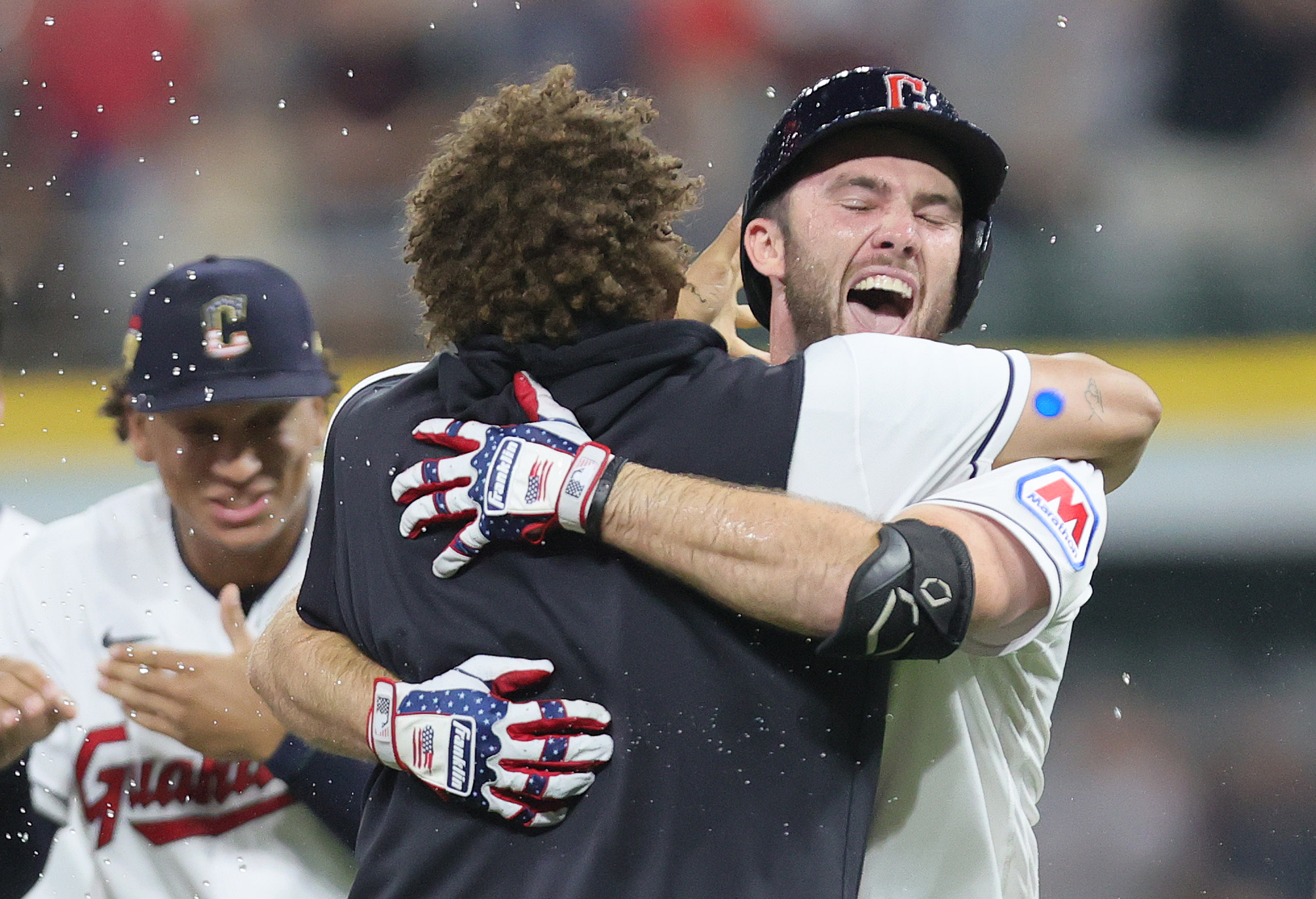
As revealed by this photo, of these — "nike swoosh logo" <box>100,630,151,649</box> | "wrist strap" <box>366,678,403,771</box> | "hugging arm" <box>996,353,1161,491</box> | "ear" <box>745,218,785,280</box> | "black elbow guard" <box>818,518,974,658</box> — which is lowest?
"nike swoosh logo" <box>100,630,151,649</box>

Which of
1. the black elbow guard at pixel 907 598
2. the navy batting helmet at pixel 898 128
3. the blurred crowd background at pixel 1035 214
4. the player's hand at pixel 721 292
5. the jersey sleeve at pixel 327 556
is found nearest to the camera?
the black elbow guard at pixel 907 598

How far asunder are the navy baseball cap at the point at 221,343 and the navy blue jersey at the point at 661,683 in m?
1.26

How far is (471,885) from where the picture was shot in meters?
1.44

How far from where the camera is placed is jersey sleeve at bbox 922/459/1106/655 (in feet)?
4.53

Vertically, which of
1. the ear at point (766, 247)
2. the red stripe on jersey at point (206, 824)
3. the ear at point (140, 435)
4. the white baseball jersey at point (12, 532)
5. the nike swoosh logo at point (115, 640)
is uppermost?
the ear at point (766, 247)

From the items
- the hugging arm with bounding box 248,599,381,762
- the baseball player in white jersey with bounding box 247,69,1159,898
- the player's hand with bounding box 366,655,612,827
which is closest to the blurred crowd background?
the hugging arm with bounding box 248,599,381,762

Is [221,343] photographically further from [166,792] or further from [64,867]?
[64,867]

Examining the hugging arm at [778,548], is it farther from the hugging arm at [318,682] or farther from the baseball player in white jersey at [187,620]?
the baseball player in white jersey at [187,620]

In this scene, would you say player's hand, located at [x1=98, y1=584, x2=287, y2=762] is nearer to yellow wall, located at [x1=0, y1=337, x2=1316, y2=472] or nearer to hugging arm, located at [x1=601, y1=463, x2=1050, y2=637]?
hugging arm, located at [x1=601, y1=463, x2=1050, y2=637]

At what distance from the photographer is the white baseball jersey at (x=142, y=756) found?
2.69 meters

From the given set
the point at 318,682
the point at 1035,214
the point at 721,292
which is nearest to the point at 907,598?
the point at 318,682

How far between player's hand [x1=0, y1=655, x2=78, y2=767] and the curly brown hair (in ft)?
5.41

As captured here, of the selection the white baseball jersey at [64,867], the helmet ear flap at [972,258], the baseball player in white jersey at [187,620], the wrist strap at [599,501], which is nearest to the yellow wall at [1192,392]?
the white baseball jersey at [64,867]

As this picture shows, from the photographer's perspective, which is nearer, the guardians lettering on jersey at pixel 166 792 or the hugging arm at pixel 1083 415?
the hugging arm at pixel 1083 415
